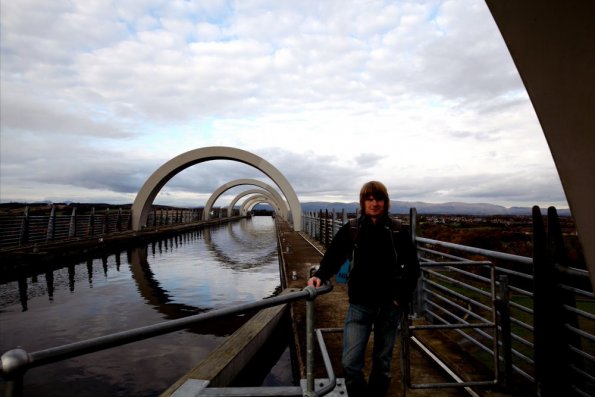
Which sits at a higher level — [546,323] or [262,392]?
[546,323]

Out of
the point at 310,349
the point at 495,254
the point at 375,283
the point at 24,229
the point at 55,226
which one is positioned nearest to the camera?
the point at 310,349

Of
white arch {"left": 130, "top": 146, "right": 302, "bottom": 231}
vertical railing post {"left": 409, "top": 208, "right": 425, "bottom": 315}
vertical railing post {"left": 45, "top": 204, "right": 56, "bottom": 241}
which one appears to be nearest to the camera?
vertical railing post {"left": 409, "top": 208, "right": 425, "bottom": 315}

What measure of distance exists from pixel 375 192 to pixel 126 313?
5732 millimetres

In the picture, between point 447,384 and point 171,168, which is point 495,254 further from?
point 171,168

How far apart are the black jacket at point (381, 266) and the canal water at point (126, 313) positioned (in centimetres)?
253

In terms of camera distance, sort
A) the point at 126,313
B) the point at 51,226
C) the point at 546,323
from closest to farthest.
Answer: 1. the point at 546,323
2. the point at 126,313
3. the point at 51,226

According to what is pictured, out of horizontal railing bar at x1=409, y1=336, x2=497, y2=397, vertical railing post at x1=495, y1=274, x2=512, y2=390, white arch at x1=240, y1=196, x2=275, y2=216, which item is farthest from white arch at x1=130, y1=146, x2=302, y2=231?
white arch at x1=240, y1=196, x2=275, y2=216

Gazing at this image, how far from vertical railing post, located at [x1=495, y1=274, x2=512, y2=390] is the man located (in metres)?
0.91

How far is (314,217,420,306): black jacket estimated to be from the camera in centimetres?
210

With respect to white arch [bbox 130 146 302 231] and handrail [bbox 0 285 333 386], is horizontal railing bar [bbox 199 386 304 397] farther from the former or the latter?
white arch [bbox 130 146 302 231]

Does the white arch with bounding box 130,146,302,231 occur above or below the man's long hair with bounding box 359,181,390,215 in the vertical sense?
above

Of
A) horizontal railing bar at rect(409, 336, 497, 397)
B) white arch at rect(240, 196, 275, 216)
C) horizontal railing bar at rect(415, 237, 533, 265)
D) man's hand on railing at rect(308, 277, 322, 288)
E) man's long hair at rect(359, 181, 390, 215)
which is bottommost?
horizontal railing bar at rect(409, 336, 497, 397)

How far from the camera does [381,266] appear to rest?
2121 millimetres

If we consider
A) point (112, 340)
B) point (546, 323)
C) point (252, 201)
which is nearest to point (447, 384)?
point (546, 323)
